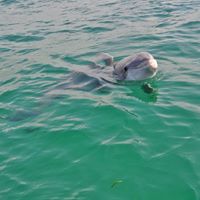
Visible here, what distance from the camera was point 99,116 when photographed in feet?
23.4

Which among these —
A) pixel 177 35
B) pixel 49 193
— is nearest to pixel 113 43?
pixel 177 35

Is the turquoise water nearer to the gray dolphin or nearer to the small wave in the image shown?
the small wave

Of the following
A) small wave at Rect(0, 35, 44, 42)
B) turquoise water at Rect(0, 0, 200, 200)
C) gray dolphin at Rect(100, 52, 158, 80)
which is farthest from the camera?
small wave at Rect(0, 35, 44, 42)

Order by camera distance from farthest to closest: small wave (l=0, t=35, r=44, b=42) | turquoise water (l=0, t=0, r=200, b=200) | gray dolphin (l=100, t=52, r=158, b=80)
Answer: small wave (l=0, t=35, r=44, b=42)
gray dolphin (l=100, t=52, r=158, b=80)
turquoise water (l=0, t=0, r=200, b=200)

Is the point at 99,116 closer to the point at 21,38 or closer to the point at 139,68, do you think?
the point at 139,68

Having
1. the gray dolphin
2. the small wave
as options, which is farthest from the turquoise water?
the gray dolphin

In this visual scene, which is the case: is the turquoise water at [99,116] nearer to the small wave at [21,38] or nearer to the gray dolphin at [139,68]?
the small wave at [21,38]

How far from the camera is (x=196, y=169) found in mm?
5234

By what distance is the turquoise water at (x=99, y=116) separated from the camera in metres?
5.20

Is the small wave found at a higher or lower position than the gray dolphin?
lower

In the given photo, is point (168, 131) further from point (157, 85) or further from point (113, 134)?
point (157, 85)

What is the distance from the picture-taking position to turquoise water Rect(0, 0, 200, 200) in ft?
17.0

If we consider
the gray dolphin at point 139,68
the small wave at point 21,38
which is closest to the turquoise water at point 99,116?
the small wave at point 21,38

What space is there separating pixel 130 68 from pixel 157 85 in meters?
0.75
